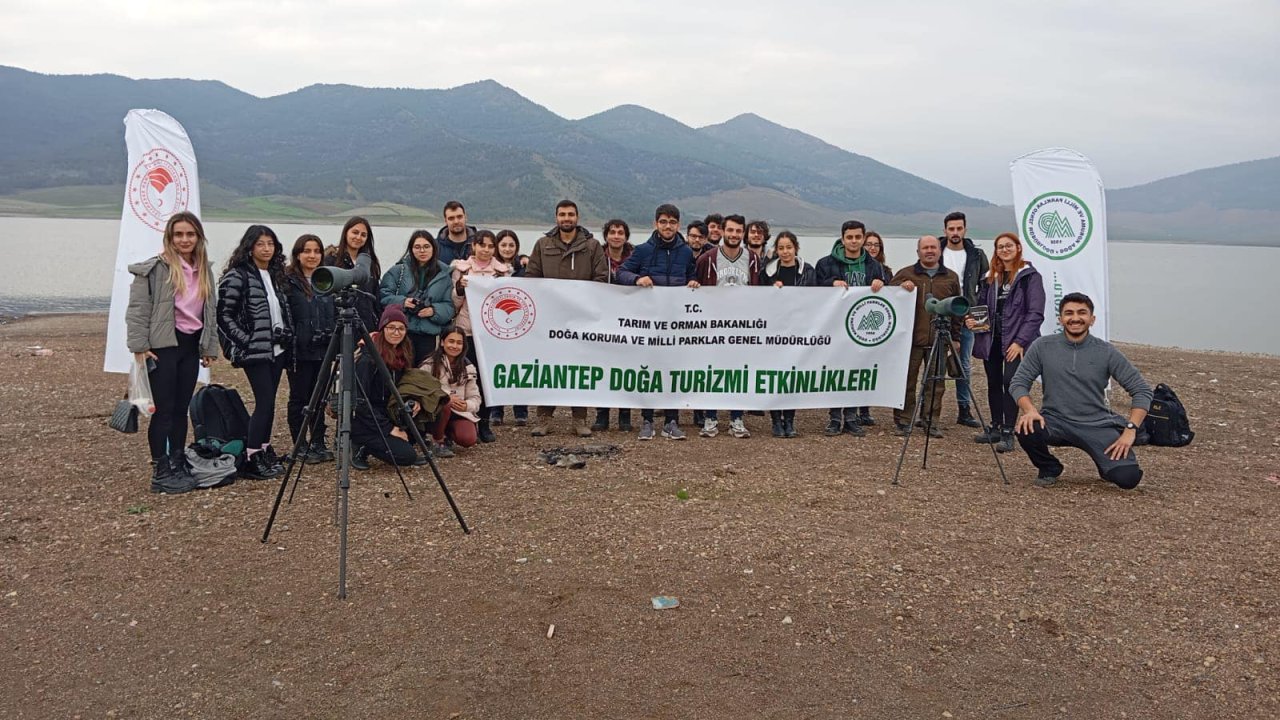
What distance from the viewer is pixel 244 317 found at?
6664mm

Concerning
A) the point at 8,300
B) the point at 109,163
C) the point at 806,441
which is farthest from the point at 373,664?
the point at 109,163

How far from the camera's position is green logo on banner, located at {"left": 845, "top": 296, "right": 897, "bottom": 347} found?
8773 millimetres

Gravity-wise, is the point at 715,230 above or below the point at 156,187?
below

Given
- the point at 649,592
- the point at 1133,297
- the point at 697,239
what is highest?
the point at 1133,297

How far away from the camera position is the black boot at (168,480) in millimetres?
6508

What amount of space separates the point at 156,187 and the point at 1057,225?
9.15 meters

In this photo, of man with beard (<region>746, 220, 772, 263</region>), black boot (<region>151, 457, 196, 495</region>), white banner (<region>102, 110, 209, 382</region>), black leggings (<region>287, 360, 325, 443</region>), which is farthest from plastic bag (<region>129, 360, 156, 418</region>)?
man with beard (<region>746, 220, 772, 263</region>)

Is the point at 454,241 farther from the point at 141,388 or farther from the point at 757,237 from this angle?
the point at 141,388

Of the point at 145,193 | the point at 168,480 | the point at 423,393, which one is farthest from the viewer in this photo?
the point at 145,193

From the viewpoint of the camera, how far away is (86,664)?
4.16m

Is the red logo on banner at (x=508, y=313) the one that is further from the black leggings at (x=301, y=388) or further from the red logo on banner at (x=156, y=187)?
the red logo on banner at (x=156, y=187)

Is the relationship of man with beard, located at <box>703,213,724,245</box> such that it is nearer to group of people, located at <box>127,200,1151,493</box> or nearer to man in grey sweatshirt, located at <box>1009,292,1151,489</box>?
group of people, located at <box>127,200,1151,493</box>

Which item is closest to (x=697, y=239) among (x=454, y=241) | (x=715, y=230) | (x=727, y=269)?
(x=715, y=230)

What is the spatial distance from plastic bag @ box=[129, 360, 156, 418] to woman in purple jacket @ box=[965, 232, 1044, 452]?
22.3 ft
